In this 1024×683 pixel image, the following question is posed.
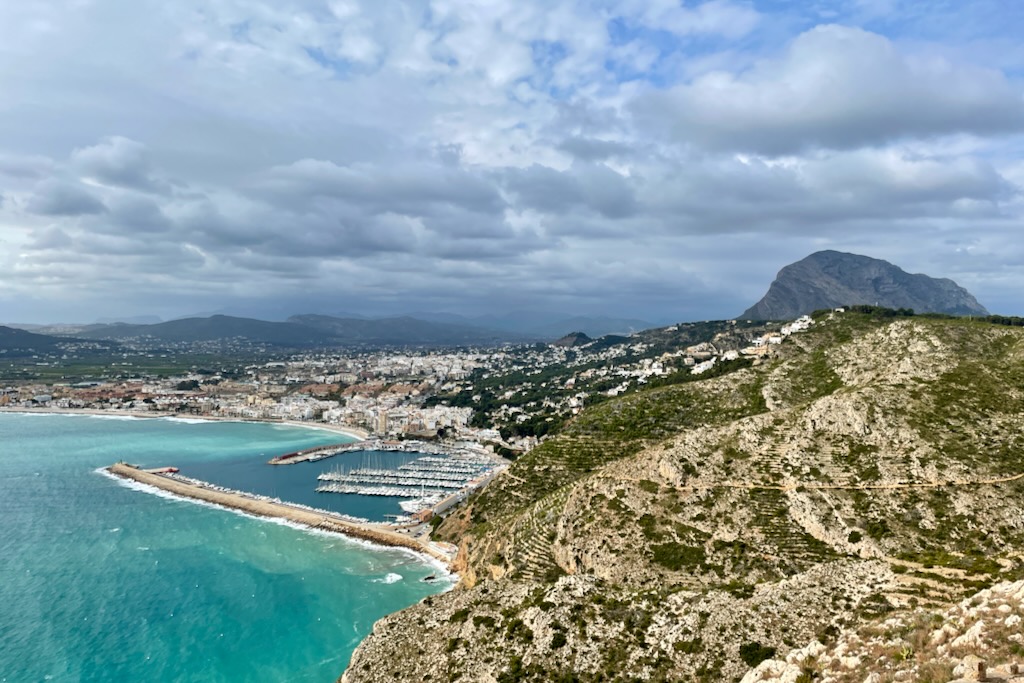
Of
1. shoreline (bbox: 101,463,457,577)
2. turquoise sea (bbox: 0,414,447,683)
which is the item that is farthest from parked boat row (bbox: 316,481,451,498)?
turquoise sea (bbox: 0,414,447,683)

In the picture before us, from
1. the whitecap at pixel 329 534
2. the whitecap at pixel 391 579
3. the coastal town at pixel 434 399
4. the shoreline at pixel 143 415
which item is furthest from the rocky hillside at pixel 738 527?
the shoreline at pixel 143 415

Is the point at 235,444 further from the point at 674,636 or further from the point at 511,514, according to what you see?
the point at 674,636

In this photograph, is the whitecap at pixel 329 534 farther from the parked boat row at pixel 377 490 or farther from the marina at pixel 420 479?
the parked boat row at pixel 377 490

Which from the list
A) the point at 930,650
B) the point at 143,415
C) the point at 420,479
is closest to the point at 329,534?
the point at 420,479

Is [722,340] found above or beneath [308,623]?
above

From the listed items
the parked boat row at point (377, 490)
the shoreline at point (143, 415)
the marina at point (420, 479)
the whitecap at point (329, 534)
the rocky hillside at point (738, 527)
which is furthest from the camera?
the shoreline at point (143, 415)

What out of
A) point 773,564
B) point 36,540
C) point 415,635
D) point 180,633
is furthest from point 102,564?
point 773,564

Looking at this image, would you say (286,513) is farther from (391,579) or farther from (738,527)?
(738,527)
